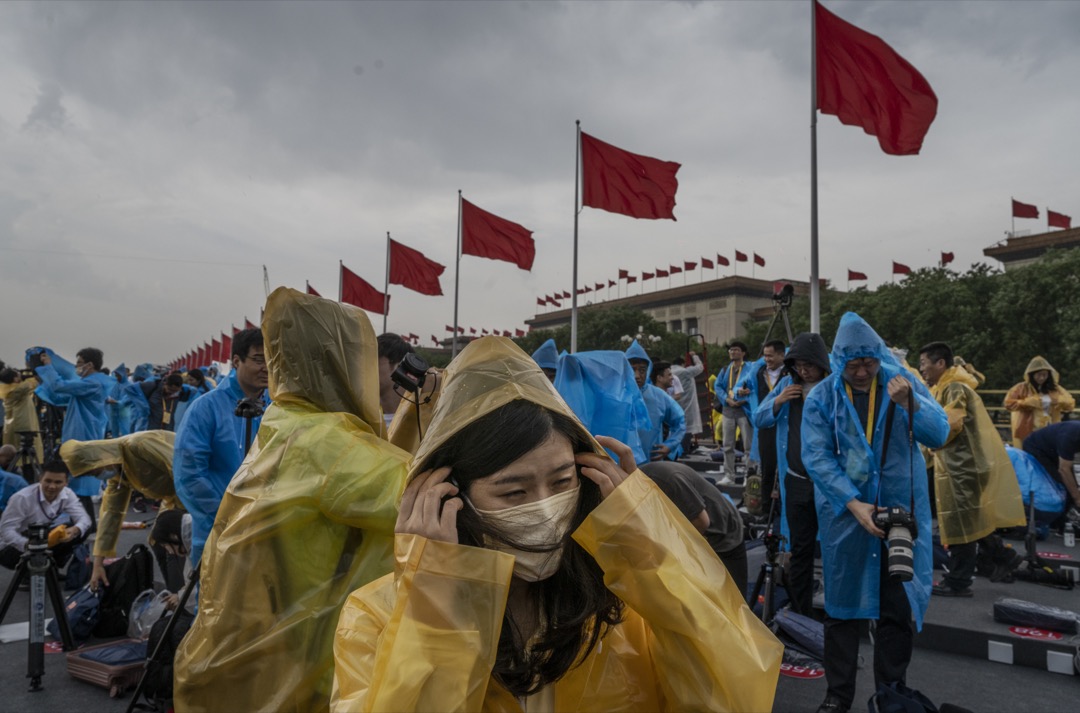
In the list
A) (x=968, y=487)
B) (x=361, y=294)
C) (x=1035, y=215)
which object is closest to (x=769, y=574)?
(x=968, y=487)

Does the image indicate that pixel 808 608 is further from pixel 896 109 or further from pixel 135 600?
pixel 896 109

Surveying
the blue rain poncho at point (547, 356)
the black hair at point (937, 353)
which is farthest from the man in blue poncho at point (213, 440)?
the black hair at point (937, 353)

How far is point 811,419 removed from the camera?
165 inches

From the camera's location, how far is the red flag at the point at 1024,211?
107 ft

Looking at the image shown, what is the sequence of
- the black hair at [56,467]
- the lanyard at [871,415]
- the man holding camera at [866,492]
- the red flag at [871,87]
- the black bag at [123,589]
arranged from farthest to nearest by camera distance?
the red flag at [871,87] < the black hair at [56,467] < the black bag at [123,589] < the lanyard at [871,415] < the man holding camera at [866,492]

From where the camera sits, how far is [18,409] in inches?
429

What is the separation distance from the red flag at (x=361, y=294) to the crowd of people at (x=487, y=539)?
1520 centimetres

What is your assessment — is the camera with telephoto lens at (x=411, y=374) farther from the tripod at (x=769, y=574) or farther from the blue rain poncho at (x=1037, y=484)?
the blue rain poncho at (x=1037, y=484)

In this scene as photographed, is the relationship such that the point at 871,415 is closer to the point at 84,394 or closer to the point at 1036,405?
the point at 1036,405

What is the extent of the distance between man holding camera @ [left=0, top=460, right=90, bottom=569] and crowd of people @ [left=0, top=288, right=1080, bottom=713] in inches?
90.4

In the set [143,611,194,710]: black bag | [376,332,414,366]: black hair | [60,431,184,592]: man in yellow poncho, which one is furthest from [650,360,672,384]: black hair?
[143,611,194,710]: black bag

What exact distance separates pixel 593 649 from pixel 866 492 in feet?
10.1

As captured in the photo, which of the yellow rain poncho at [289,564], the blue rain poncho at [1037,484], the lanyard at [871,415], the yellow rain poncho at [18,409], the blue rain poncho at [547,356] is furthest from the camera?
the yellow rain poncho at [18,409]

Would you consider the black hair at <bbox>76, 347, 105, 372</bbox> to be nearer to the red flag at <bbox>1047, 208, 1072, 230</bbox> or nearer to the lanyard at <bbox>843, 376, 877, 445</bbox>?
the lanyard at <bbox>843, 376, 877, 445</bbox>
